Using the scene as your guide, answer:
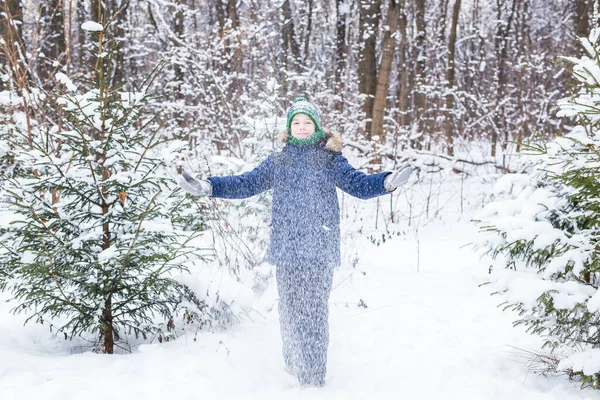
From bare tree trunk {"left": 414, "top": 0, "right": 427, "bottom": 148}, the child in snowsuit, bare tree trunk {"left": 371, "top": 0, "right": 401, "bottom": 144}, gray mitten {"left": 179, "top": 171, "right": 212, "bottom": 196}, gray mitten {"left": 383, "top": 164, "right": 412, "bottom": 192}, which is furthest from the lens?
bare tree trunk {"left": 414, "top": 0, "right": 427, "bottom": 148}

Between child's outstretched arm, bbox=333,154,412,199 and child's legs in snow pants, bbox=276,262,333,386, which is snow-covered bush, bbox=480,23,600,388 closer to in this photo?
child's outstretched arm, bbox=333,154,412,199

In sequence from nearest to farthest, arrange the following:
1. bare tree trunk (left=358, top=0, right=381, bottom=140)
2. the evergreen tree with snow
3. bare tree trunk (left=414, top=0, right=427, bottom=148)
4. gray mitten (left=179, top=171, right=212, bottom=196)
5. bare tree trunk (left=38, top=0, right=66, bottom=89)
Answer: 1. gray mitten (left=179, top=171, right=212, bottom=196)
2. the evergreen tree with snow
3. bare tree trunk (left=38, top=0, right=66, bottom=89)
4. bare tree trunk (left=358, top=0, right=381, bottom=140)
5. bare tree trunk (left=414, top=0, right=427, bottom=148)

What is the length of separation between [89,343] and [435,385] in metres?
2.37

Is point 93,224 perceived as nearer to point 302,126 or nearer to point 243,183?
point 243,183

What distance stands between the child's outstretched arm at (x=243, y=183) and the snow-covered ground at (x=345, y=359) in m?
1.02

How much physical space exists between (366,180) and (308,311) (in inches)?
32.8

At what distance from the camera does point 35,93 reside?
410cm

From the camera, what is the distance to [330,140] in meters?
2.94

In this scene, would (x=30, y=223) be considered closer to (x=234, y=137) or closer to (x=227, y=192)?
(x=227, y=192)

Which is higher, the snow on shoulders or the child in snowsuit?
the snow on shoulders

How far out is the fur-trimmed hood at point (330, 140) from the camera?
292cm

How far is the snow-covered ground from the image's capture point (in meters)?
2.76

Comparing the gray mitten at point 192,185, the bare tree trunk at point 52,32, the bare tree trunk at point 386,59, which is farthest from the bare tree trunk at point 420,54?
the gray mitten at point 192,185

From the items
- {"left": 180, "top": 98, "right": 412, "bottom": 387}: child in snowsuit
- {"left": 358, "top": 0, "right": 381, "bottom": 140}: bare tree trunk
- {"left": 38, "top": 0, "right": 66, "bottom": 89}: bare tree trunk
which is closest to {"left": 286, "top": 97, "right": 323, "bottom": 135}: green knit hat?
{"left": 180, "top": 98, "right": 412, "bottom": 387}: child in snowsuit
